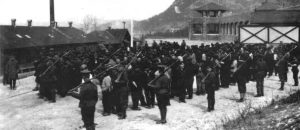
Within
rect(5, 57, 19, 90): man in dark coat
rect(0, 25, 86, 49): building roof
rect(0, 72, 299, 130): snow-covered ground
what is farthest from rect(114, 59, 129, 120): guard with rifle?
rect(0, 25, 86, 49): building roof

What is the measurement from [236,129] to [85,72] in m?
4.69

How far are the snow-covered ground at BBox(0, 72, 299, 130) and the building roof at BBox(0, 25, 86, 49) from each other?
32.3ft

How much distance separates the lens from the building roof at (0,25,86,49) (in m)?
24.9

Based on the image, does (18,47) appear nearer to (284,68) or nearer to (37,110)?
(37,110)

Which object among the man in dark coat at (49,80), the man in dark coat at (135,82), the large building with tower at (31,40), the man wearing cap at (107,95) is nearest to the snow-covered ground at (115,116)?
the man wearing cap at (107,95)

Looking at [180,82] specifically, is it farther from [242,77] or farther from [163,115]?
[163,115]

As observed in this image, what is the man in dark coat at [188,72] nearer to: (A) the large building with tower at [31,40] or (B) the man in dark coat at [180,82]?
(B) the man in dark coat at [180,82]

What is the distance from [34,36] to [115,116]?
19.1 metres

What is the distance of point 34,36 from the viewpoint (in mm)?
28828

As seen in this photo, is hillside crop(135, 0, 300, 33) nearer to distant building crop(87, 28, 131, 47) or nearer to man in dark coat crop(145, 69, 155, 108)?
distant building crop(87, 28, 131, 47)

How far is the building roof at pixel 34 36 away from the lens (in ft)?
81.6

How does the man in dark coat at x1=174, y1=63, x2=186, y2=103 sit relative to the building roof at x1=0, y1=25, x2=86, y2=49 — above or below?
below

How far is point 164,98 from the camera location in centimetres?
1080

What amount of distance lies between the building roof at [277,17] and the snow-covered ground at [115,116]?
14.6 m
